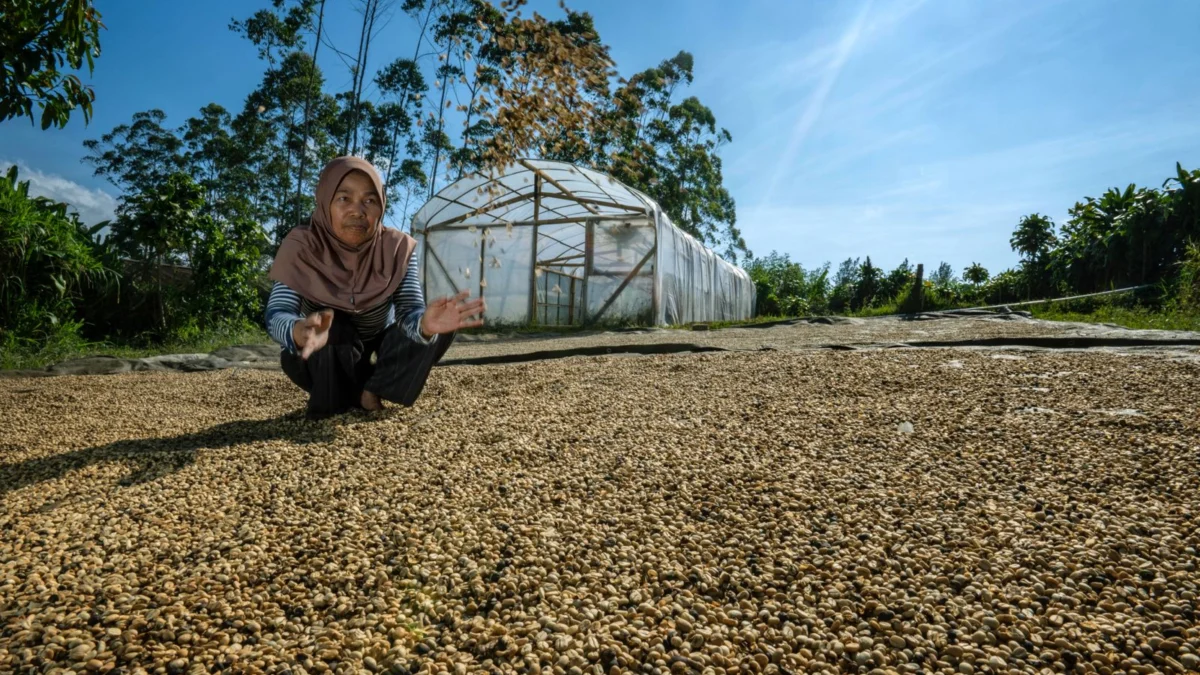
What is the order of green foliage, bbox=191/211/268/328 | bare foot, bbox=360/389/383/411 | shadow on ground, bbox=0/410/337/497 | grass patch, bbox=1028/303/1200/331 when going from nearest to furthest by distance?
1. shadow on ground, bbox=0/410/337/497
2. bare foot, bbox=360/389/383/411
3. grass patch, bbox=1028/303/1200/331
4. green foliage, bbox=191/211/268/328

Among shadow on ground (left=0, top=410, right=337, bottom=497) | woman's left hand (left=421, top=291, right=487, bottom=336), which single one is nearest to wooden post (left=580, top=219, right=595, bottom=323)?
shadow on ground (left=0, top=410, right=337, bottom=497)

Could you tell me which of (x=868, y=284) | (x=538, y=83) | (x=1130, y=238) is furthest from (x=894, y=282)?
(x=538, y=83)

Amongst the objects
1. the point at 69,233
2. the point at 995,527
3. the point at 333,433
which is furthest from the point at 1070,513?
the point at 69,233

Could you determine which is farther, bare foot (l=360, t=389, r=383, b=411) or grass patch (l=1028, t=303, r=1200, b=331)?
grass patch (l=1028, t=303, r=1200, b=331)

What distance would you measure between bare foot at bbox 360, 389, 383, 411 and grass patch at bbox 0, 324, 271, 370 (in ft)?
11.7

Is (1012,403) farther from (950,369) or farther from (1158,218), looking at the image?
(1158,218)

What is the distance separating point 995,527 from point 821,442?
24.1 inches

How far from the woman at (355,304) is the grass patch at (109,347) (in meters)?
3.59

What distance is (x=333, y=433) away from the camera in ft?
7.02

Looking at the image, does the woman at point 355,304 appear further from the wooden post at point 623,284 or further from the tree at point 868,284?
the tree at point 868,284

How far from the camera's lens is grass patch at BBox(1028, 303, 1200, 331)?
5.30m

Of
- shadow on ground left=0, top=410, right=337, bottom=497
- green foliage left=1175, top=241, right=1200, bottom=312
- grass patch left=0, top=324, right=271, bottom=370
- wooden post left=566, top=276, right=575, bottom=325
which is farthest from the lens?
wooden post left=566, top=276, right=575, bottom=325

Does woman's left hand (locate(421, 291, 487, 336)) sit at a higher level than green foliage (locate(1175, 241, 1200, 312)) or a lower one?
lower

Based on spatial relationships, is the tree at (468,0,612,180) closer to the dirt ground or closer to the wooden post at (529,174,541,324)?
the dirt ground
